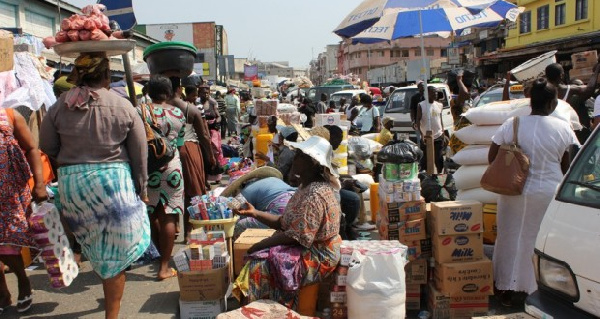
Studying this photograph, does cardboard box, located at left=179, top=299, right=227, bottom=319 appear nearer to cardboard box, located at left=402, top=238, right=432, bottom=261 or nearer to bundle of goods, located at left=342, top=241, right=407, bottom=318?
bundle of goods, located at left=342, top=241, right=407, bottom=318

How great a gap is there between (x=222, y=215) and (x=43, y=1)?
1280cm

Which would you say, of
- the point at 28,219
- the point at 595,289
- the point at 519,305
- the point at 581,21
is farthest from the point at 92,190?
the point at 581,21

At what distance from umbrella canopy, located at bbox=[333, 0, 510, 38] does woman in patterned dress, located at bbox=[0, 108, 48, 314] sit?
16.9ft

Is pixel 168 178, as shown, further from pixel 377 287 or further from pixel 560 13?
pixel 560 13

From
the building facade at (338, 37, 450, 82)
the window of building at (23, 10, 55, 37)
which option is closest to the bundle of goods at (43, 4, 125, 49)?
the window of building at (23, 10, 55, 37)

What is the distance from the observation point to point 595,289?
8.11 ft

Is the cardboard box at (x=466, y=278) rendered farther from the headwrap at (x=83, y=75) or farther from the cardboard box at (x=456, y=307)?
the headwrap at (x=83, y=75)

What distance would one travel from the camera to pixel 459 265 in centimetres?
412

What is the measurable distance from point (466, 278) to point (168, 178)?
271cm

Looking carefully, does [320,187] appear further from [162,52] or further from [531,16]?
[531,16]

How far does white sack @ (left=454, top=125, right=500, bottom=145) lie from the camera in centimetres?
545

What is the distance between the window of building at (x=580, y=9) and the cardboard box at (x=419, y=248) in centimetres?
2797

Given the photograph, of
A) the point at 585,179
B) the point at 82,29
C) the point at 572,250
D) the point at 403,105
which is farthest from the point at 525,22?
the point at 572,250

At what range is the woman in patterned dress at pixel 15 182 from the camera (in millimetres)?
3797
